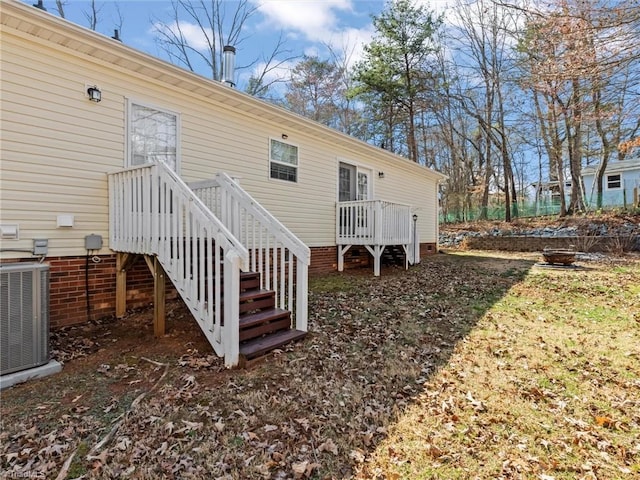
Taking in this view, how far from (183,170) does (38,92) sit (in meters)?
2.10

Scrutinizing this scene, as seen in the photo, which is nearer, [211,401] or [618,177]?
[211,401]

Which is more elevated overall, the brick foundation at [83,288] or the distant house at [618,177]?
the distant house at [618,177]

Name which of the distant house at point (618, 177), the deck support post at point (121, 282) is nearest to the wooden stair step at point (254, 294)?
the deck support post at point (121, 282)

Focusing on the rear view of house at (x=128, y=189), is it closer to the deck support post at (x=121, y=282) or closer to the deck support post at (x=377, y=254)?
the deck support post at (x=121, y=282)

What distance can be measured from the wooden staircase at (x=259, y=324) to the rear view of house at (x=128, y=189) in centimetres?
2

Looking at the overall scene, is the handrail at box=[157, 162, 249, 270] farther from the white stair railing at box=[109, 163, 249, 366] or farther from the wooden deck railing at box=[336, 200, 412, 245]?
the wooden deck railing at box=[336, 200, 412, 245]

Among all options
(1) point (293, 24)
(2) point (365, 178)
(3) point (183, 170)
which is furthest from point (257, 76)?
(3) point (183, 170)

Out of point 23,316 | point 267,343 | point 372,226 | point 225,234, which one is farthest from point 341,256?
point 23,316

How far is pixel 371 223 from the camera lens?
8.47 meters

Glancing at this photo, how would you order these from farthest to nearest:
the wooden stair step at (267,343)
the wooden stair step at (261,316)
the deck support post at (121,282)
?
1. the deck support post at (121,282)
2. the wooden stair step at (261,316)
3. the wooden stair step at (267,343)

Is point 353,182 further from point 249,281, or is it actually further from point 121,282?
point 121,282

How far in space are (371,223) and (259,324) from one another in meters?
5.23

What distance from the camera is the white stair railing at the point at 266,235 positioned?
4152 millimetres

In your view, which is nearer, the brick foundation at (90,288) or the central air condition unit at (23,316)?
the central air condition unit at (23,316)
